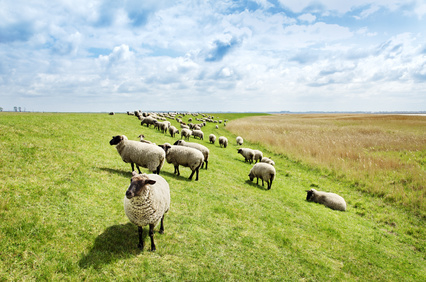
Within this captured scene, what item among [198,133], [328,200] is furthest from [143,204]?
[198,133]

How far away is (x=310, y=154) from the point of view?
2433 cm

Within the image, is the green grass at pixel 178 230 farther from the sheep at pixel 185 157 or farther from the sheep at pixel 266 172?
the sheep at pixel 266 172

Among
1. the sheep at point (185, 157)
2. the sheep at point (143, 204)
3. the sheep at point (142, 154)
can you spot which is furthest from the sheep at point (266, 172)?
the sheep at point (143, 204)

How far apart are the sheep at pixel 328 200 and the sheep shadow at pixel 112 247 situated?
11.7m

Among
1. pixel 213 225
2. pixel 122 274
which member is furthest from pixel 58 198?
pixel 213 225

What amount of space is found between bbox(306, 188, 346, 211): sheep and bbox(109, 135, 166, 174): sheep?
33.6 feet

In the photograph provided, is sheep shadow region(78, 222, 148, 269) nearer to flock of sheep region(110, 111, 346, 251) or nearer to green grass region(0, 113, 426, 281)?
green grass region(0, 113, 426, 281)

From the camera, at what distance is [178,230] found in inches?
283

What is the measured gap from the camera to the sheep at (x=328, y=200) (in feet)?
44.2

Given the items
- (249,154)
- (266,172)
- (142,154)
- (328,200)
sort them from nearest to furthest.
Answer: (142,154)
(328,200)
(266,172)
(249,154)

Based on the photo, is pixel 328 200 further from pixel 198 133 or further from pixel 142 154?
pixel 198 133

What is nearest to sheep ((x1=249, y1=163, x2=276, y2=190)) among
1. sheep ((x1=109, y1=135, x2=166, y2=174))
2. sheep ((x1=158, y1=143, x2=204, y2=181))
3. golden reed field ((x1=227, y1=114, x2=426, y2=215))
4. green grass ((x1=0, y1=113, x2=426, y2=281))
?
green grass ((x1=0, y1=113, x2=426, y2=281))

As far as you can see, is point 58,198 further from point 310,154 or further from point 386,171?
point 310,154

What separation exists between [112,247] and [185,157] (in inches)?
288
